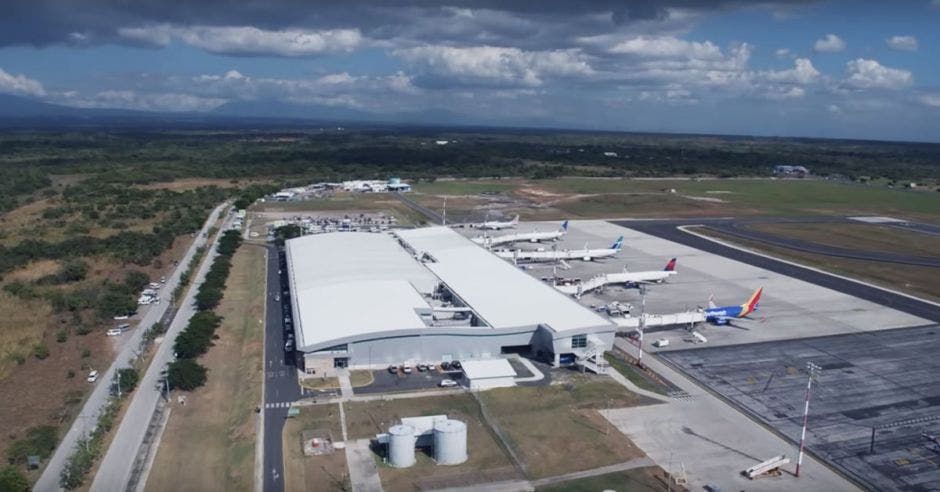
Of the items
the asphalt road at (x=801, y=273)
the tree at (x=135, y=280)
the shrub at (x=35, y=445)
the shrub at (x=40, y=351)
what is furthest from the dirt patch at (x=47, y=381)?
the asphalt road at (x=801, y=273)

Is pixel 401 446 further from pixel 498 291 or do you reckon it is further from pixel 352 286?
pixel 498 291

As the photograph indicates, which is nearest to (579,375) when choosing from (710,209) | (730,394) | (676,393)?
(676,393)

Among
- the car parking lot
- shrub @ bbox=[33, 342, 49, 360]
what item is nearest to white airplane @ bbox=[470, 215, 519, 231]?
the car parking lot

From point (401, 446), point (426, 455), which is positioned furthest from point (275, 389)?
point (401, 446)

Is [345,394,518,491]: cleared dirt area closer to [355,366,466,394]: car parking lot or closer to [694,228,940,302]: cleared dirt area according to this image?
[355,366,466,394]: car parking lot

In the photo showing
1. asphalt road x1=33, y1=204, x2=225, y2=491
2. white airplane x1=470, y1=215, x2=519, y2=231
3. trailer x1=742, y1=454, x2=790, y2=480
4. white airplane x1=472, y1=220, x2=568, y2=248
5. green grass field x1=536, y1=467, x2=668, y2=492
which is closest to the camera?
green grass field x1=536, y1=467, x2=668, y2=492

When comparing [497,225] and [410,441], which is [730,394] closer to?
[410,441]
